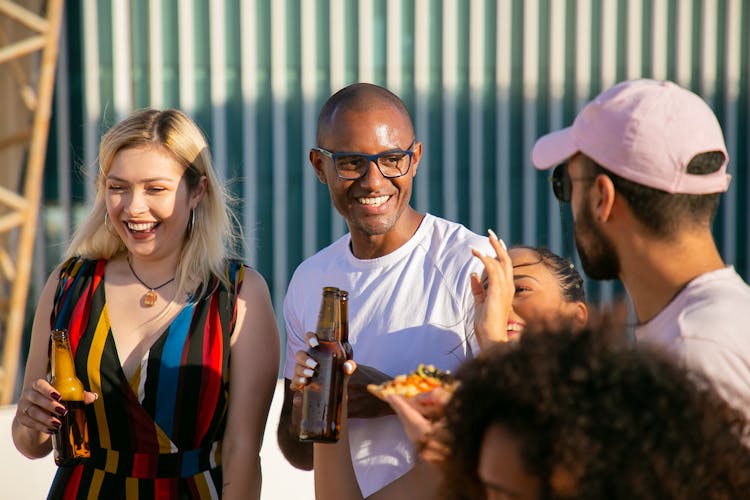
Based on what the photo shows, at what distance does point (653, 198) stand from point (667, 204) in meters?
0.03

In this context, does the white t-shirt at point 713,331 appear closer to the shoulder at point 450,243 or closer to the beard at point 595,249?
the beard at point 595,249

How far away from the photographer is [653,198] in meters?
2.09

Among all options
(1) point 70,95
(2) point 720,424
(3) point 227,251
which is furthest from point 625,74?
(2) point 720,424

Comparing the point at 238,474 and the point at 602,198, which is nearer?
the point at 602,198

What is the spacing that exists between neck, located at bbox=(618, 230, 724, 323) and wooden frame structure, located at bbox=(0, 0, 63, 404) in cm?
771

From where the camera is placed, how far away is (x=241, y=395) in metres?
2.98

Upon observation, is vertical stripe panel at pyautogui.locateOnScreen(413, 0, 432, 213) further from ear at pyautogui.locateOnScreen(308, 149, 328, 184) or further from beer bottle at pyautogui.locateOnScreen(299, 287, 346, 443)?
beer bottle at pyautogui.locateOnScreen(299, 287, 346, 443)

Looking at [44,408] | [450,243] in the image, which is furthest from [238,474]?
[450,243]

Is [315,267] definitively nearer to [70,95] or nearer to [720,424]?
[720,424]

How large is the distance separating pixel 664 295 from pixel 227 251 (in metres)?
1.73

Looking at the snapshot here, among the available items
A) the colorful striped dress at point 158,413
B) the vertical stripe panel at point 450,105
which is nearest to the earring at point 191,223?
the colorful striped dress at point 158,413

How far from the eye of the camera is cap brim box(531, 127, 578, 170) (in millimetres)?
2227

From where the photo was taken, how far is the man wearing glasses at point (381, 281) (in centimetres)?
286

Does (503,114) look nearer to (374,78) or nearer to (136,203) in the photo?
(374,78)
